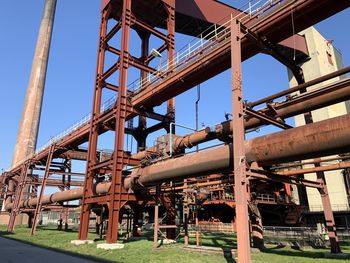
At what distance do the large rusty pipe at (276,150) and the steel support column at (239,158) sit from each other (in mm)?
598

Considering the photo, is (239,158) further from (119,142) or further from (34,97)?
(34,97)

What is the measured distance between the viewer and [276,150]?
9086 millimetres

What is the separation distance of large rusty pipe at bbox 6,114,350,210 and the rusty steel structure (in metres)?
0.03

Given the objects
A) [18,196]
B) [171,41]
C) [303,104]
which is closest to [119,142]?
[171,41]

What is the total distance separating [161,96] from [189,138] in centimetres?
348

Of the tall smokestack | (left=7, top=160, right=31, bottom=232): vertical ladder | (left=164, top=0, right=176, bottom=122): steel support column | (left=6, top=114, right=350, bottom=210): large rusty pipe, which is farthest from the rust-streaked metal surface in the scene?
the tall smokestack

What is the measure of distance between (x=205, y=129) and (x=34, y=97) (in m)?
44.1

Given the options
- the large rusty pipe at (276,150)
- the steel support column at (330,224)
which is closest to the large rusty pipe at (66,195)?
the large rusty pipe at (276,150)

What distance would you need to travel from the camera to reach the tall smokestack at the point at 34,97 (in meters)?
48.8

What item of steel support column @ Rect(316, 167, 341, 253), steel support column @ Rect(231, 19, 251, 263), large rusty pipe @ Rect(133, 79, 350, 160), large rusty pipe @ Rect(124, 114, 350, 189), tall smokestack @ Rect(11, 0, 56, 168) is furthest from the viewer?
tall smokestack @ Rect(11, 0, 56, 168)

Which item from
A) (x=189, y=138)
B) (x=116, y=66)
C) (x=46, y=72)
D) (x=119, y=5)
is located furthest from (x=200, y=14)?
(x=46, y=72)

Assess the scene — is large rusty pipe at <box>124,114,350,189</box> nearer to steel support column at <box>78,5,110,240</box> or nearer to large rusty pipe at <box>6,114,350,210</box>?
large rusty pipe at <box>6,114,350,210</box>

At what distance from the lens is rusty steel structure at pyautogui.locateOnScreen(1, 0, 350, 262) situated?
30.2ft

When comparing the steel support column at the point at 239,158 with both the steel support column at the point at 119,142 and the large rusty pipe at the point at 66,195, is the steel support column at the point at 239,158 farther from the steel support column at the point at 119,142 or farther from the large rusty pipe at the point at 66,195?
the large rusty pipe at the point at 66,195
